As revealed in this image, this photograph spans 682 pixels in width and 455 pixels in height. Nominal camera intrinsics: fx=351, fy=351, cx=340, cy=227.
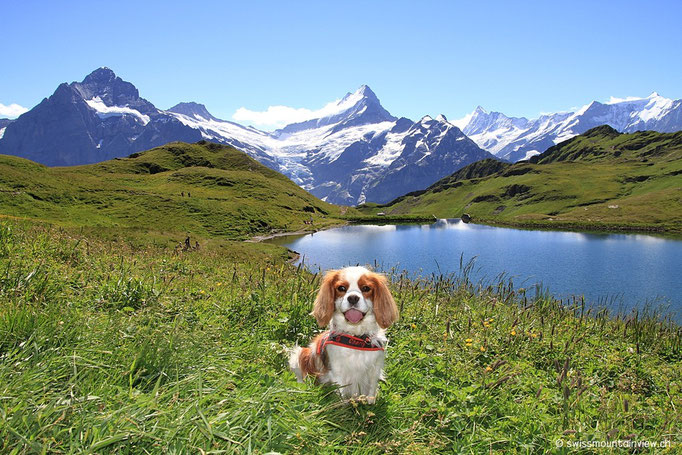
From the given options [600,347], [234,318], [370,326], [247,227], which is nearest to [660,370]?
[600,347]

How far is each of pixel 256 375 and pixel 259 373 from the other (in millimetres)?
87

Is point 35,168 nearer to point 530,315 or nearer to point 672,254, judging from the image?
point 530,315

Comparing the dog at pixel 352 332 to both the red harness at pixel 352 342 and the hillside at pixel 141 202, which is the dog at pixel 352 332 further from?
the hillside at pixel 141 202

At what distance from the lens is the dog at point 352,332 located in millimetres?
4996

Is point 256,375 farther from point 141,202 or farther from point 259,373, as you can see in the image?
point 141,202

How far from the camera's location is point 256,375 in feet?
15.4

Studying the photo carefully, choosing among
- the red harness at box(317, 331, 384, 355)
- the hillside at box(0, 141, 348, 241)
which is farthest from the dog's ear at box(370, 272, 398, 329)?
the hillside at box(0, 141, 348, 241)

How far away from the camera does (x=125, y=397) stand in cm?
321

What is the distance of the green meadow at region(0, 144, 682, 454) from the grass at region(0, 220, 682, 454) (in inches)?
1.1

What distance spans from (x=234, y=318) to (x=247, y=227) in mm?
105604

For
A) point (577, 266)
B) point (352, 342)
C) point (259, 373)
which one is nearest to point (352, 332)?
point (352, 342)

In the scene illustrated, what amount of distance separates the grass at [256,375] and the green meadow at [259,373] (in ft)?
0.09

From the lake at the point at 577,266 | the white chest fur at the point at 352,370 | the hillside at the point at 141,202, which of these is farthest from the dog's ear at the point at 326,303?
the hillside at the point at 141,202

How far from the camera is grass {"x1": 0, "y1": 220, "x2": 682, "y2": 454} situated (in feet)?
9.41
